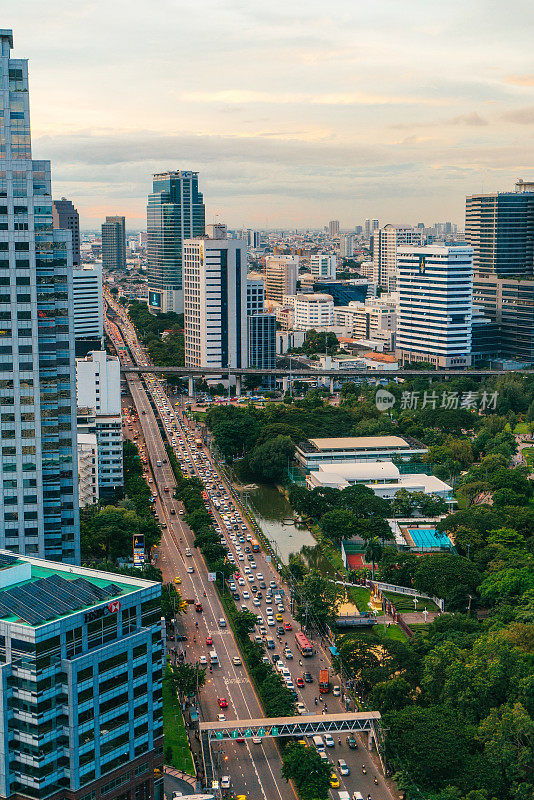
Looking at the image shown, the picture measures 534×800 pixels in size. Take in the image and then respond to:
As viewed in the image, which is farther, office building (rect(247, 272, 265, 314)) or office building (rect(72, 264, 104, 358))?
office building (rect(72, 264, 104, 358))

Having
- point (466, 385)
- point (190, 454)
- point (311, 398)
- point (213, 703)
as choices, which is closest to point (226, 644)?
point (213, 703)

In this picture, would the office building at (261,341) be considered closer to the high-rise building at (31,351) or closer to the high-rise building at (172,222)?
the high-rise building at (172,222)

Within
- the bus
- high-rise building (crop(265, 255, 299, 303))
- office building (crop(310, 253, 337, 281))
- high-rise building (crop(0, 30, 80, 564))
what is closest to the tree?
the bus

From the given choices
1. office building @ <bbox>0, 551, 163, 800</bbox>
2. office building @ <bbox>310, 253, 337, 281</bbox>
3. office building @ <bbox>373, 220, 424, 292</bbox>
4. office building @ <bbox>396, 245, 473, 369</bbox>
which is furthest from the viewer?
office building @ <bbox>310, 253, 337, 281</bbox>

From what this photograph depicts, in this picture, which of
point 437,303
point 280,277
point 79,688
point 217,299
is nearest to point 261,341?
point 217,299

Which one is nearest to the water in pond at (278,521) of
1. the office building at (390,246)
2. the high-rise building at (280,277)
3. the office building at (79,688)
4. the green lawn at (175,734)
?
the green lawn at (175,734)

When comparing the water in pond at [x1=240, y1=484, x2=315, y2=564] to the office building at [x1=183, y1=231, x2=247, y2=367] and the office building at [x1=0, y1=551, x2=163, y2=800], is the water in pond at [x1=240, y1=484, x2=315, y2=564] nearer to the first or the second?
the office building at [x1=0, y1=551, x2=163, y2=800]
